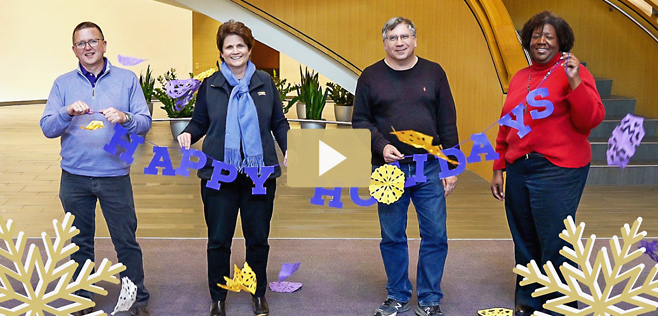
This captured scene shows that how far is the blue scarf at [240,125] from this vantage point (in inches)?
129

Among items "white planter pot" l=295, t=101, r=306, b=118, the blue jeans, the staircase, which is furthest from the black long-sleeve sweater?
"white planter pot" l=295, t=101, r=306, b=118

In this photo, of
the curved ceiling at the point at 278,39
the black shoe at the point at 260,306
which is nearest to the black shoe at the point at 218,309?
the black shoe at the point at 260,306

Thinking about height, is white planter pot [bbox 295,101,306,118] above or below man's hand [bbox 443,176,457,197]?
above

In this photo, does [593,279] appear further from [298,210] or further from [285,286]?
[298,210]

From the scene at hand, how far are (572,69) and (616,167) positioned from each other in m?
4.26

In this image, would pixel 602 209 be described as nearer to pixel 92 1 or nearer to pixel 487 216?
pixel 487 216

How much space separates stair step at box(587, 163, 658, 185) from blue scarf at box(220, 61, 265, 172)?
4.59m

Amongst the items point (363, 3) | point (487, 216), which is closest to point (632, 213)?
point (487, 216)

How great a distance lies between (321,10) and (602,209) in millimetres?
4729

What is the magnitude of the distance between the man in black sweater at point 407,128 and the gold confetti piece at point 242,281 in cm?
64

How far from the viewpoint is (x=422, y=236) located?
3553 mm

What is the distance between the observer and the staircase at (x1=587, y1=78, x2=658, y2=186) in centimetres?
693

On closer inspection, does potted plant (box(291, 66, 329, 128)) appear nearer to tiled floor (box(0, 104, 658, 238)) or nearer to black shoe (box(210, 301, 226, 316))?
tiled floor (box(0, 104, 658, 238))

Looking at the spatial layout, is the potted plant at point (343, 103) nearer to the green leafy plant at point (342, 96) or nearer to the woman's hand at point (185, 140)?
the green leafy plant at point (342, 96)
